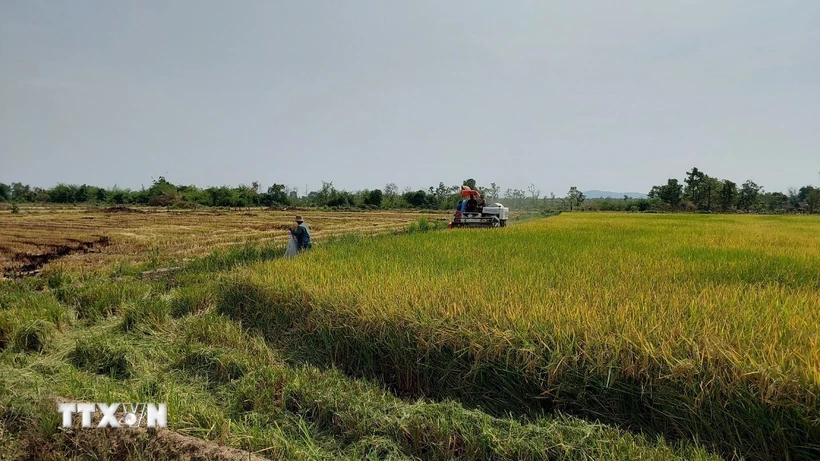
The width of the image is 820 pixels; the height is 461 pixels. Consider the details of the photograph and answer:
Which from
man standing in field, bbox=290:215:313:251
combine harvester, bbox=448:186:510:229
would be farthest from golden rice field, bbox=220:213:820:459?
combine harvester, bbox=448:186:510:229

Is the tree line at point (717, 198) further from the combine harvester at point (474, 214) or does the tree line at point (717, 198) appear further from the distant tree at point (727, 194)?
the combine harvester at point (474, 214)

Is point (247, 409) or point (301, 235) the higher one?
point (301, 235)

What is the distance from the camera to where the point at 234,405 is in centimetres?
286

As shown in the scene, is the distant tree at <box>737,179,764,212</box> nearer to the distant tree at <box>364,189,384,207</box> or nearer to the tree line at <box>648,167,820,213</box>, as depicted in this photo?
the tree line at <box>648,167,820,213</box>

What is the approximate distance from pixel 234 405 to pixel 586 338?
98.8 inches

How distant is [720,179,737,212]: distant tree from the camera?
47219 millimetres

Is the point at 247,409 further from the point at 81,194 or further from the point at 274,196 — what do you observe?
the point at 81,194

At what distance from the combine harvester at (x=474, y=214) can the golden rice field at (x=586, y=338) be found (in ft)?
33.3

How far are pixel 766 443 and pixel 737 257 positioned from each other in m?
5.58

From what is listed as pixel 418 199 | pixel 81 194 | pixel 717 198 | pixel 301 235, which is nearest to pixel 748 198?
pixel 717 198

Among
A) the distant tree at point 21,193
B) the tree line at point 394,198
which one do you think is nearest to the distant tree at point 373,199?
the tree line at point 394,198

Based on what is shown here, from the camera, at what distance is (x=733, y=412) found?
2.17 metres

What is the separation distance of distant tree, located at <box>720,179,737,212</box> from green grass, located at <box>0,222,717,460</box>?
58.2m

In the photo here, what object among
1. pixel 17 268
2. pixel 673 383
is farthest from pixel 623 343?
pixel 17 268
